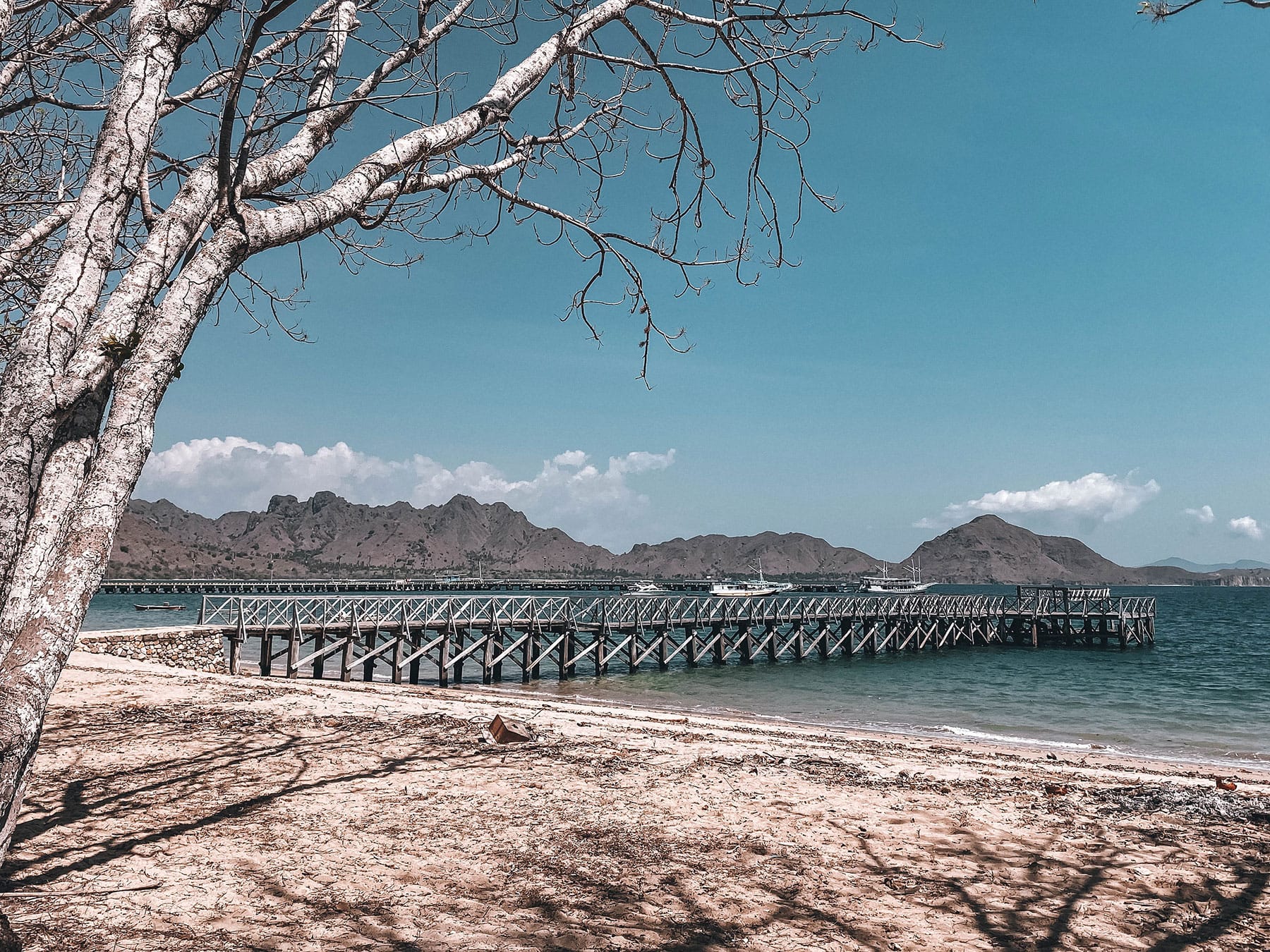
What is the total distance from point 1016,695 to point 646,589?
11938cm

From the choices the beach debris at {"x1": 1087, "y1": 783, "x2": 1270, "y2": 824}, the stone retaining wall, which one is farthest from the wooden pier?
the beach debris at {"x1": 1087, "y1": 783, "x2": 1270, "y2": 824}

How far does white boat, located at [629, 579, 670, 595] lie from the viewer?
137m

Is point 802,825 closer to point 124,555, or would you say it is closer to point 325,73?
point 325,73

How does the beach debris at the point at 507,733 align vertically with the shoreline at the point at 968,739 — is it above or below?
above

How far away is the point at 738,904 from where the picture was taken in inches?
176

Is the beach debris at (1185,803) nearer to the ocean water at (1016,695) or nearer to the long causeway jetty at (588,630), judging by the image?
the ocean water at (1016,695)

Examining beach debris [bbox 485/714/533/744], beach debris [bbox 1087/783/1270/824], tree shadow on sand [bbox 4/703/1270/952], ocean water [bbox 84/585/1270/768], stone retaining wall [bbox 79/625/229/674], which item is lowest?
ocean water [bbox 84/585/1270/768]

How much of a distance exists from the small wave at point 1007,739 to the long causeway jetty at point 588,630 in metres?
14.0

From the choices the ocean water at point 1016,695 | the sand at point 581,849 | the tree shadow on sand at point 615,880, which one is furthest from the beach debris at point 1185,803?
the ocean water at point 1016,695

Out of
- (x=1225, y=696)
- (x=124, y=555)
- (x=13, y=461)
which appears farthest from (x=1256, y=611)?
(x=124, y=555)

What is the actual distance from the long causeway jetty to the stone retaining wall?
66cm

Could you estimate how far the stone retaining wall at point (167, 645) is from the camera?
20297mm

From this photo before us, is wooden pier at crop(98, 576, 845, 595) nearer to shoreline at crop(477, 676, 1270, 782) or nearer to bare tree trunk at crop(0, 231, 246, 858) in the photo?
shoreline at crop(477, 676, 1270, 782)

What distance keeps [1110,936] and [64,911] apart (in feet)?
18.4
